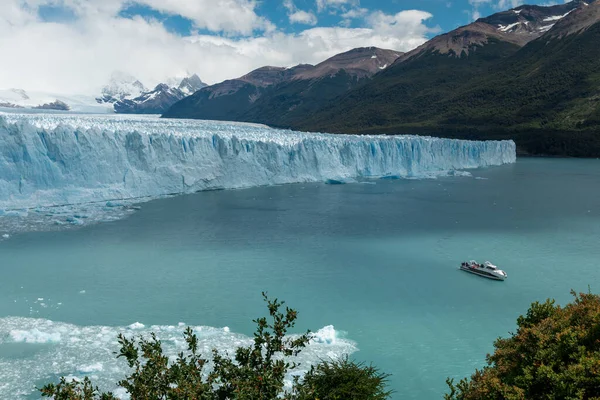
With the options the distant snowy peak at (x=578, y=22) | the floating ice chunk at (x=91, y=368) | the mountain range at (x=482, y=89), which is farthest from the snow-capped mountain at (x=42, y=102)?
the floating ice chunk at (x=91, y=368)

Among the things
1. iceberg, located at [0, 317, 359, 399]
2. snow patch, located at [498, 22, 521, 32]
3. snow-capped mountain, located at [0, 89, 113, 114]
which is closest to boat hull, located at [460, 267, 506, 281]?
iceberg, located at [0, 317, 359, 399]

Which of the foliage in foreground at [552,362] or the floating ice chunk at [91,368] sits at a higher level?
the foliage in foreground at [552,362]

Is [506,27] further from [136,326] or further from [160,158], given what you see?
[136,326]

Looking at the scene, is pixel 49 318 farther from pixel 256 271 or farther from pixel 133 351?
pixel 133 351

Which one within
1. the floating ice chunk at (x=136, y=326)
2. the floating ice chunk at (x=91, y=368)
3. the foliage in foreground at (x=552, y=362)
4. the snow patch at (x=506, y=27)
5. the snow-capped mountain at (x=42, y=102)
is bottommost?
the floating ice chunk at (x=136, y=326)

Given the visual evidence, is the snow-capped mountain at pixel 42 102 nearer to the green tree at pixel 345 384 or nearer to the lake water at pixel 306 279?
the lake water at pixel 306 279

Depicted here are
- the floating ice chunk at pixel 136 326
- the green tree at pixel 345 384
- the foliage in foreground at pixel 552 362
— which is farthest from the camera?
the floating ice chunk at pixel 136 326
